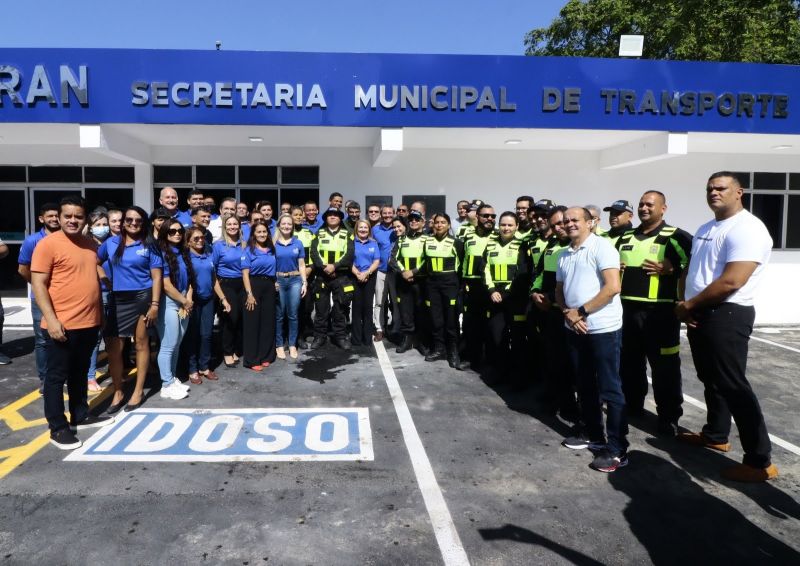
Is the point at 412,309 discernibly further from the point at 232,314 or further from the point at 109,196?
the point at 109,196

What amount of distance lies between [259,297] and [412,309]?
6.43 feet

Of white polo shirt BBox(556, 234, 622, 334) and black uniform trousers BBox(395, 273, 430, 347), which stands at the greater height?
white polo shirt BBox(556, 234, 622, 334)

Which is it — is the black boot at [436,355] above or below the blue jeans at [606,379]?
below

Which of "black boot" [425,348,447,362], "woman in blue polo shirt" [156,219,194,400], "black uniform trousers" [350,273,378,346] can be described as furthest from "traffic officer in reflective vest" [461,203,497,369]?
"woman in blue polo shirt" [156,219,194,400]

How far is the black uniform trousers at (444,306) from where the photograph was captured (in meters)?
6.20

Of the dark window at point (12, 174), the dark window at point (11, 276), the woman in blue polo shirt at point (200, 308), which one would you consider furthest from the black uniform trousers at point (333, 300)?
the dark window at point (12, 174)

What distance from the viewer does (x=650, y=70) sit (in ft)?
29.4

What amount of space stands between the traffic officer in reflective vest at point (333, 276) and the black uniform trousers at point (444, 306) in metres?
1.15

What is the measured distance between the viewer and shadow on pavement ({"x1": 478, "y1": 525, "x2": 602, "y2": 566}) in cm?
263

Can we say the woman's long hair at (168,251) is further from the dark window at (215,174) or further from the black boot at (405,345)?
the dark window at (215,174)

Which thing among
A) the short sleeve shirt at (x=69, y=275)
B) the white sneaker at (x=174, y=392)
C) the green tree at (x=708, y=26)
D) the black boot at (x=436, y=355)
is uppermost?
the green tree at (x=708, y=26)

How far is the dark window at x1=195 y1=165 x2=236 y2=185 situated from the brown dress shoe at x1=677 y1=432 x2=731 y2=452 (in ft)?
30.0

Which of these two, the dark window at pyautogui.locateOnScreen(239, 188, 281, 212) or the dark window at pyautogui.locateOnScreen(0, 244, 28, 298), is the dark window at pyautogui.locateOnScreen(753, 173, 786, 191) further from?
the dark window at pyautogui.locateOnScreen(0, 244, 28, 298)

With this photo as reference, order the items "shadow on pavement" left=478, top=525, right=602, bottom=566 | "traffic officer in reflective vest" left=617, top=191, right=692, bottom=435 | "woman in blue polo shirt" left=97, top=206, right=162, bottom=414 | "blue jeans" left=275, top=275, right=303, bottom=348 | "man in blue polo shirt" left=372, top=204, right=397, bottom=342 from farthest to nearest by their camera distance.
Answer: "man in blue polo shirt" left=372, top=204, right=397, bottom=342 < "blue jeans" left=275, top=275, right=303, bottom=348 < "woman in blue polo shirt" left=97, top=206, right=162, bottom=414 < "traffic officer in reflective vest" left=617, top=191, right=692, bottom=435 < "shadow on pavement" left=478, top=525, right=602, bottom=566
